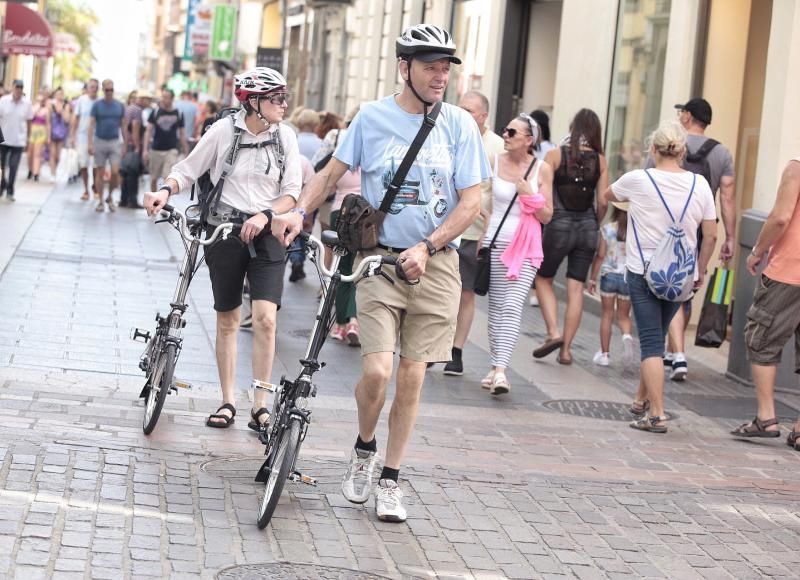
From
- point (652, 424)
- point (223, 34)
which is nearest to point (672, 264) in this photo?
point (652, 424)

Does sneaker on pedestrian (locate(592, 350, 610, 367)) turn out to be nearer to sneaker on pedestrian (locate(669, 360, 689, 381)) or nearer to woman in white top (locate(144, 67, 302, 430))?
sneaker on pedestrian (locate(669, 360, 689, 381))

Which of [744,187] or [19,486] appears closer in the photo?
[19,486]

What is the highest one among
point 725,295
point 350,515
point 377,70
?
point 377,70

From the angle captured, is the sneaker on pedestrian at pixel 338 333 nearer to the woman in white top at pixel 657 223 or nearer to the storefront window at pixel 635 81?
the woman in white top at pixel 657 223

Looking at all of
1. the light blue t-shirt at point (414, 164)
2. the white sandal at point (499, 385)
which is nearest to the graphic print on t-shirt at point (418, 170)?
the light blue t-shirt at point (414, 164)

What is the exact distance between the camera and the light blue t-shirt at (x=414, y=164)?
248 inches

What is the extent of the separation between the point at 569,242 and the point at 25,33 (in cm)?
2953

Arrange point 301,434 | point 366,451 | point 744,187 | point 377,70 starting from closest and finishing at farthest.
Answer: point 301,434
point 366,451
point 744,187
point 377,70

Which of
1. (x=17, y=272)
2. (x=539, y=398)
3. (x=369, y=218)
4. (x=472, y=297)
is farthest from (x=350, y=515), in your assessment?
(x=17, y=272)

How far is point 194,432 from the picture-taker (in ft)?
25.4

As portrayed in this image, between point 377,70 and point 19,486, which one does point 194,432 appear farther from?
point 377,70

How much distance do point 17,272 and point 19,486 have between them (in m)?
7.87

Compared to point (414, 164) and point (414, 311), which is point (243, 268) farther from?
point (414, 164)

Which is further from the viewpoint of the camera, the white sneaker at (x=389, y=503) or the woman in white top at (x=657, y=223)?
the woman in white top at (x=657, y=223)
